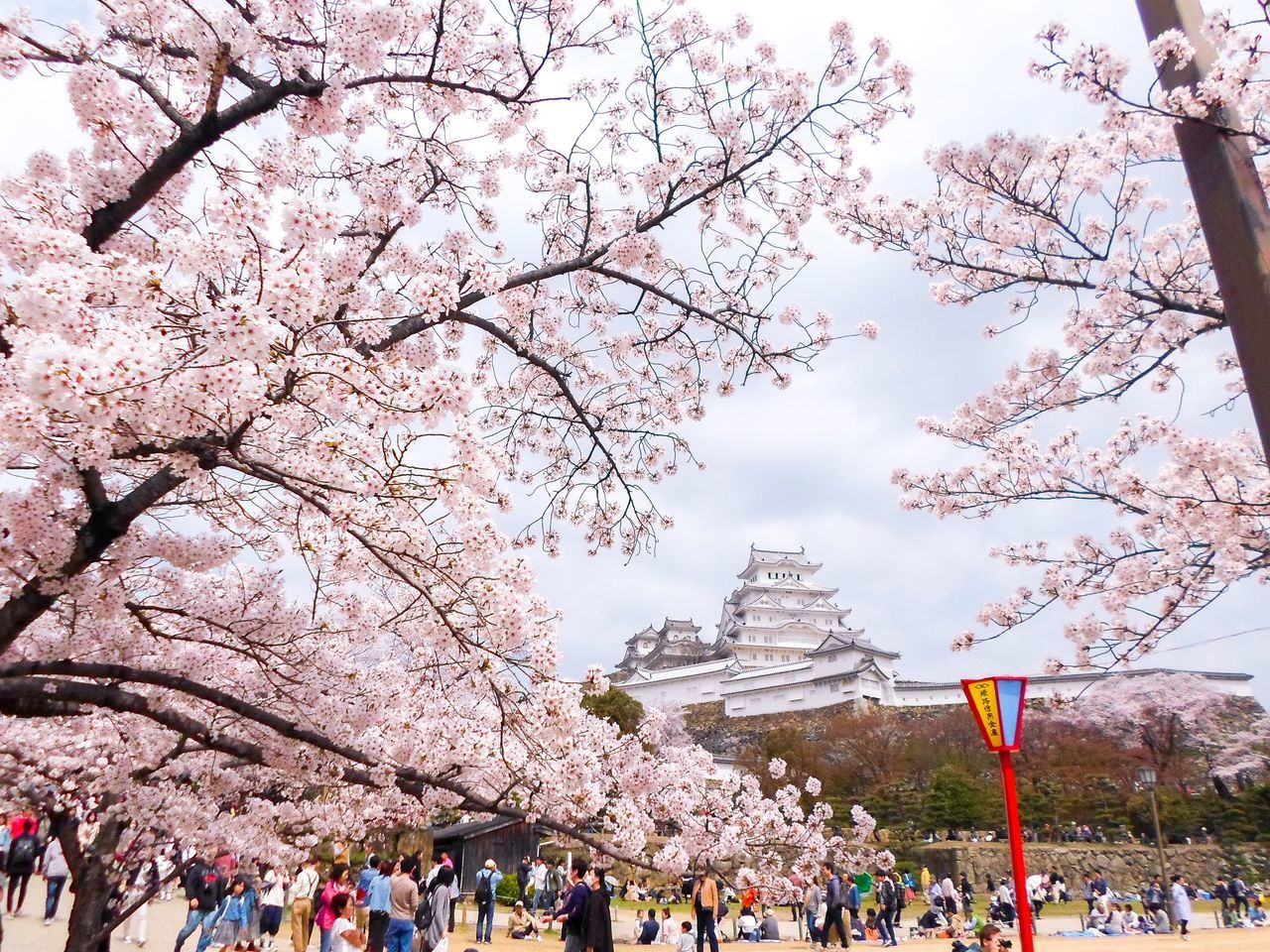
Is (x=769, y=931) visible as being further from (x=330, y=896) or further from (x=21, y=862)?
(x=21, y=862)

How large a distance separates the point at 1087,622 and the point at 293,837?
775cm

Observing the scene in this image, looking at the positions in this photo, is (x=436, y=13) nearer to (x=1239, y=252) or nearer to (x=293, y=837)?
(x=1239, y=252)

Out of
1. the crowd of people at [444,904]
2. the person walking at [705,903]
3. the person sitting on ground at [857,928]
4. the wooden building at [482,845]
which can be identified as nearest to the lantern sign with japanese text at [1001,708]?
the crowd of people at [444,904]

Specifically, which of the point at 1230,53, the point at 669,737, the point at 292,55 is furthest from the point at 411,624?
the point at 669,737

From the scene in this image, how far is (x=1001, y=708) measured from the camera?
13.0ft

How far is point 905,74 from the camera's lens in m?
5.26

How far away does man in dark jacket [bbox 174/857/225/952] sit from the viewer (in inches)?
361

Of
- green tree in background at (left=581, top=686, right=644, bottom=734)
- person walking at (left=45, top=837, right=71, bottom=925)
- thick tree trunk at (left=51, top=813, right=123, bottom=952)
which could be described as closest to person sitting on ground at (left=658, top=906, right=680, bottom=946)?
person walking at (left=45, top=837, right=71, bottom=925)

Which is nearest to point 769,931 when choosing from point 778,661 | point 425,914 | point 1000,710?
point 425,914

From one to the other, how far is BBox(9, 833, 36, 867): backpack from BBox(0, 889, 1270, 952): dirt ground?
2.13 feet

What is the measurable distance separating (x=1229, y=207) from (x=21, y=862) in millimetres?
13910

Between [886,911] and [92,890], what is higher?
[92,890]

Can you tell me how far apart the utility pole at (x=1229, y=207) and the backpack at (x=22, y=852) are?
13.7 m

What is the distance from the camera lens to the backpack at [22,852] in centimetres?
1063
